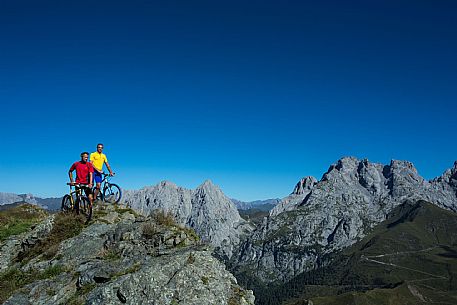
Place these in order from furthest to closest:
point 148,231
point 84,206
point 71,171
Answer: point 84,206, point 71,171, point 148,231

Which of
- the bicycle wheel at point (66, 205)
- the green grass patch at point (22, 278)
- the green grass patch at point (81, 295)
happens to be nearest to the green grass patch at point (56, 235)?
the bicycle wheel at point (66, 205)

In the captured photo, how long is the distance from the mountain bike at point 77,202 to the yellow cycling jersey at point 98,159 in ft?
10.1

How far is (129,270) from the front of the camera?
1942cm

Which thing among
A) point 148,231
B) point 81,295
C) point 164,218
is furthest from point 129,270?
point 164,218

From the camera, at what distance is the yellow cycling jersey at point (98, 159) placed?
3067cm

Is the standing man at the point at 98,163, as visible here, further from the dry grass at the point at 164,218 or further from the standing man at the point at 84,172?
the dry grass at the point at 164,218

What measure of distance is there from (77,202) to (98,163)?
4.02m

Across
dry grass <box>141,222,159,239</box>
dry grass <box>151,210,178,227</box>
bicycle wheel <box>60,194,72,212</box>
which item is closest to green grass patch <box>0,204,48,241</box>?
bicycle wheel <box>60,194,72,212</box>

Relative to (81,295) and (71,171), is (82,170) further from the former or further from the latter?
(81,295)

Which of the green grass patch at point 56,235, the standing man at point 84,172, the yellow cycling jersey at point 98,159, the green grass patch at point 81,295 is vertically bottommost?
the green grass patch at point 81,295

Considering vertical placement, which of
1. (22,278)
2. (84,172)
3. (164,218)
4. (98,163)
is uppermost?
(98,163)

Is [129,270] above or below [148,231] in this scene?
below

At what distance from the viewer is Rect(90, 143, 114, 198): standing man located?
30656mm

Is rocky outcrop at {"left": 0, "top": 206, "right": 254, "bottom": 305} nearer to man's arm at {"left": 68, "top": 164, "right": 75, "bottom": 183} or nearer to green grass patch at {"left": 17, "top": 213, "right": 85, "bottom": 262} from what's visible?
green grass patch at {"left": 17, "top": 213, "right": 85, "bottom": 262}
